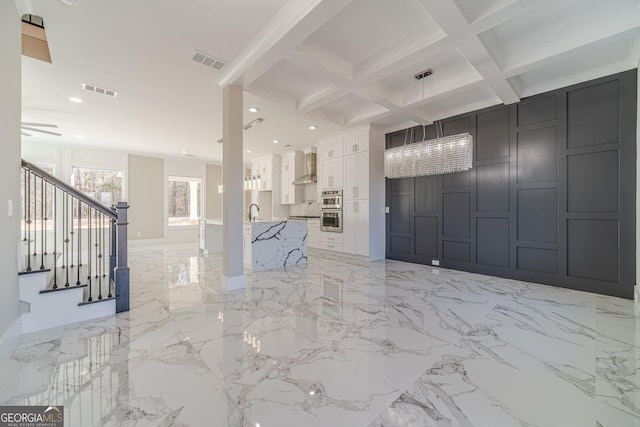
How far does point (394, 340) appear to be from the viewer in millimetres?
2170

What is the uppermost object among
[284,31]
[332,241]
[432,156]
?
[284,31]

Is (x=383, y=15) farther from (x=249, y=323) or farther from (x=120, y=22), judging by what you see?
(x=249, y=323)

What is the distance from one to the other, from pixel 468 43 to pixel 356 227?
3722 mm

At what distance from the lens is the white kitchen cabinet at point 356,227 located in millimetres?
5508

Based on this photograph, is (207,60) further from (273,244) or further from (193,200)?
(193,200)

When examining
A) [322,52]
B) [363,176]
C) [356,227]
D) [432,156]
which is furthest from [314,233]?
[322,52]

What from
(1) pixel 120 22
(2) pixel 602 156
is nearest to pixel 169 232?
(1) pixel 120 22

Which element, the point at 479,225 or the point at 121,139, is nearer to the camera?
the point at 479,225

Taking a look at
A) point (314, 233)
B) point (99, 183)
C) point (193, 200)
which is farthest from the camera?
point (193, 200)

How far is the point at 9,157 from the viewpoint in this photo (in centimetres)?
205

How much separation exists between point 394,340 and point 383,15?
2.93m

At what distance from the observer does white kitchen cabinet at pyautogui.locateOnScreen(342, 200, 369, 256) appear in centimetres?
551

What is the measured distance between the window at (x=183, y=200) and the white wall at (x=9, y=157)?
6.62 metres

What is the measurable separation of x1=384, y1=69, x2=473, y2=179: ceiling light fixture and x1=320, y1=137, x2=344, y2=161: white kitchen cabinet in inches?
78.6
